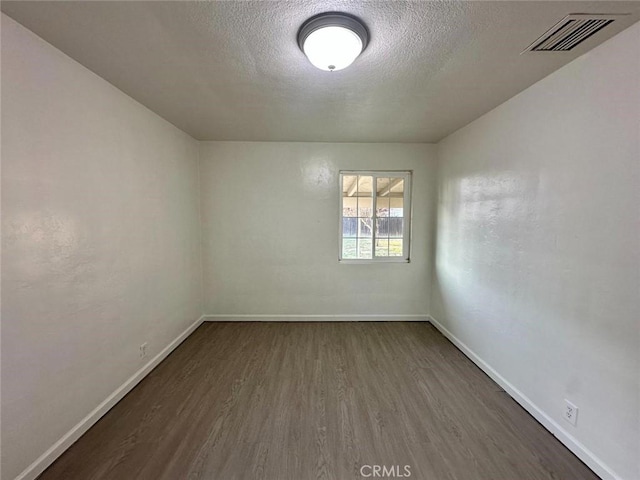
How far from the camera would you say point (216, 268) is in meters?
3.84

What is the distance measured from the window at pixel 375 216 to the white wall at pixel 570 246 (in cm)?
115

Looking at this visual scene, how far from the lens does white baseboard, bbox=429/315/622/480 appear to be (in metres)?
1.57

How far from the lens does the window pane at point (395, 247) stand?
12.8ft

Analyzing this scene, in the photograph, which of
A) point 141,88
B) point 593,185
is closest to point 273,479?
point 593,185

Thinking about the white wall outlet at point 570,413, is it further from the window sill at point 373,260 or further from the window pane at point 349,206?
the window pane at point 349,206

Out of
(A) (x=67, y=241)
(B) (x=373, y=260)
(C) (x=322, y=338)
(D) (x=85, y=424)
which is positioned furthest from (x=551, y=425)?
(A) (x=67, y=241)

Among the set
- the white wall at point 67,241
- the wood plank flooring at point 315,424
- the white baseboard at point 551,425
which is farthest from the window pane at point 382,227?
the white wall at point 67,241

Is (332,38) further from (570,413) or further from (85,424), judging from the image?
(85,424)

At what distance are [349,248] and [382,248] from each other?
477 mm

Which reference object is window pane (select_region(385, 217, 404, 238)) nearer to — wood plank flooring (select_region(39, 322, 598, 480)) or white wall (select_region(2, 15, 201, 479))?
wood plank flooring (select_region(39, 322, 598, 480))

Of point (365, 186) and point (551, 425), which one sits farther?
point (365, 186)

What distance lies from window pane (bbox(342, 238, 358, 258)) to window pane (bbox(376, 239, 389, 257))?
13.0 inches

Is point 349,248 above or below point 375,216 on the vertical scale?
below

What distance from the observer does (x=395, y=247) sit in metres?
3.92
